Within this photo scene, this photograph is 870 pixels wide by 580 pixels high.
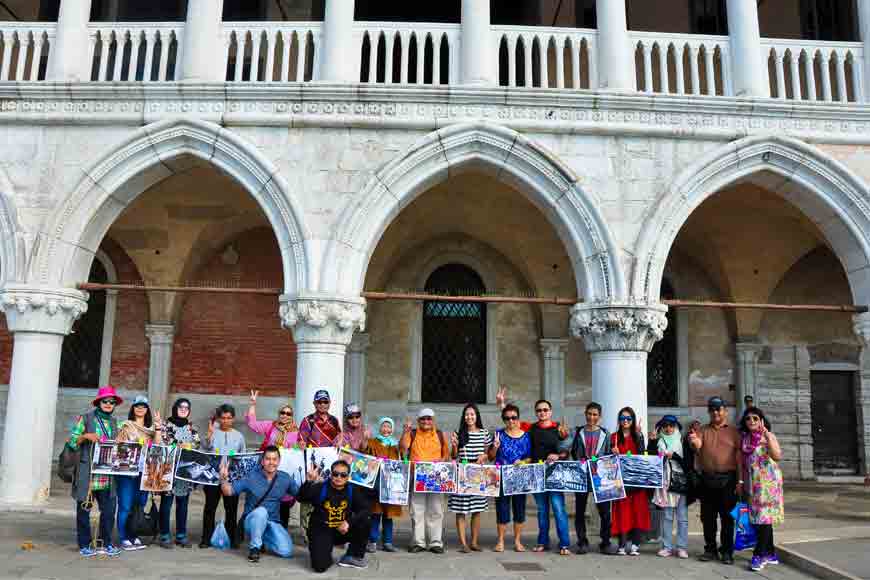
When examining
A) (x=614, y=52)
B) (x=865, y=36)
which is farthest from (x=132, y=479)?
(x=865, y=36)

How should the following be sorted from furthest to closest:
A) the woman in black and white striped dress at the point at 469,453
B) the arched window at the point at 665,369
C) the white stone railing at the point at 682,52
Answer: the arched window at the point at 665,369
the white stone railing at the point at 682,52
the woman in black and white striped dress at the point at 469,453

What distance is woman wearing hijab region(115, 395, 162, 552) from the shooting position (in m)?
6.16

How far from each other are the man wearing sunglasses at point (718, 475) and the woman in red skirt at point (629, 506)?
0.50 metres

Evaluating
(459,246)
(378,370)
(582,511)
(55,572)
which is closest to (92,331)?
(378,370)

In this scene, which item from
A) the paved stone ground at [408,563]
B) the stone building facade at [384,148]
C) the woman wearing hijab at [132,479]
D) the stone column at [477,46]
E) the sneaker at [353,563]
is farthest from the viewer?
the stone column at [477,46]

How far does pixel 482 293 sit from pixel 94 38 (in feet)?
22.2

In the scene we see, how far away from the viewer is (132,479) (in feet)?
20.2

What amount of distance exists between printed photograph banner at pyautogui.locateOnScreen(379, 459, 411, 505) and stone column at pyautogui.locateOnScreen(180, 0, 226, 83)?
17.0ft

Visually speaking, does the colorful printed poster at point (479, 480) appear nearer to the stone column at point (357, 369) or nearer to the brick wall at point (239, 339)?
the stone column at point (357, 369)

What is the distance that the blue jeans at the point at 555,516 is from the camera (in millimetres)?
6431

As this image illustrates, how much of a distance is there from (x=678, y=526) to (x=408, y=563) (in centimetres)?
243

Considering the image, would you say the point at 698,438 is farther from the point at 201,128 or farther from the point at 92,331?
the point at 92,331

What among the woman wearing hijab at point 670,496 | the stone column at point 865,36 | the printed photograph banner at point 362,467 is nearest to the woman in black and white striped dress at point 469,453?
the printed photograph banner at point 362,467

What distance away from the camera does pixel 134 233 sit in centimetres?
1139
